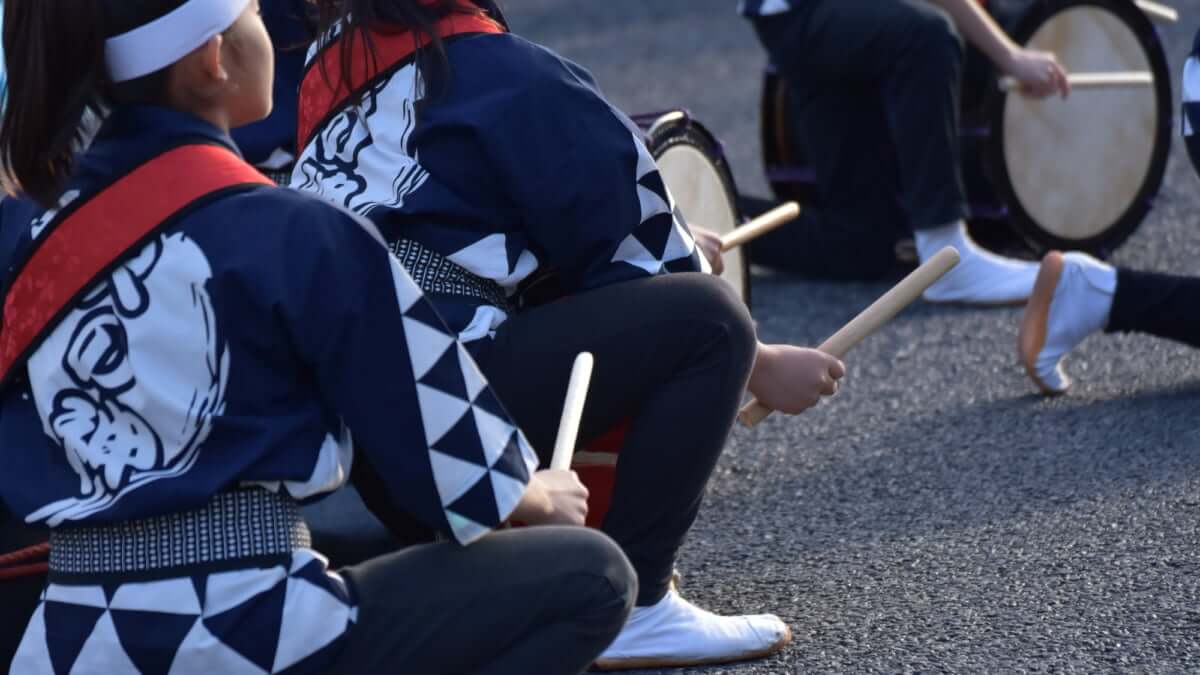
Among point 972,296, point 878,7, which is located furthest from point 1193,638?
point 878,7

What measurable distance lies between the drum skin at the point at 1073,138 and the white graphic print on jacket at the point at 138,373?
2.55 metres

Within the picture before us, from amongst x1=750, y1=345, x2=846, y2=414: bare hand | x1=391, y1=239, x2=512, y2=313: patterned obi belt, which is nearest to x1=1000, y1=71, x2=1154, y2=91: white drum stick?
x1=750, y1=345, x2=846, y2=414: bare hand

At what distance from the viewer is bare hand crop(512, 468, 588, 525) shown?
1.58m

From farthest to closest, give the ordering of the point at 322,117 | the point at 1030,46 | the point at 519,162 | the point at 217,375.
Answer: the point at 1030,46 < the point at 322,117 < the point at 519,162 < the point at 217,375

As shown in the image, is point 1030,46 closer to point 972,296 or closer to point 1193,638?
point 972,296

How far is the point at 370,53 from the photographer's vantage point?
1937mm

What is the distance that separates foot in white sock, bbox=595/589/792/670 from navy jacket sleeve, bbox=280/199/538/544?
19.7 inches

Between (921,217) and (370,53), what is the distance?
6.33 ft

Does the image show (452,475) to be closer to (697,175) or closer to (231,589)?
(231,589)

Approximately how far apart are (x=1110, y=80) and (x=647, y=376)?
2189 mm

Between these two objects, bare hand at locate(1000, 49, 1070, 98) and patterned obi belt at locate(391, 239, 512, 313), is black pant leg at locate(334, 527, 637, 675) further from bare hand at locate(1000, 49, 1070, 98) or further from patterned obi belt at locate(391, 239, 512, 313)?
bare hand at locate(1000, 49, 1070, 98)

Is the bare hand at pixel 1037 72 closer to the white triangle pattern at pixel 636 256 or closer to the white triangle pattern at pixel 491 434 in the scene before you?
the white triangle pattern at pixel 636 256

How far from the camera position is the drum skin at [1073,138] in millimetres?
3734

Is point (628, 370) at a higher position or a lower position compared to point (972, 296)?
higher
